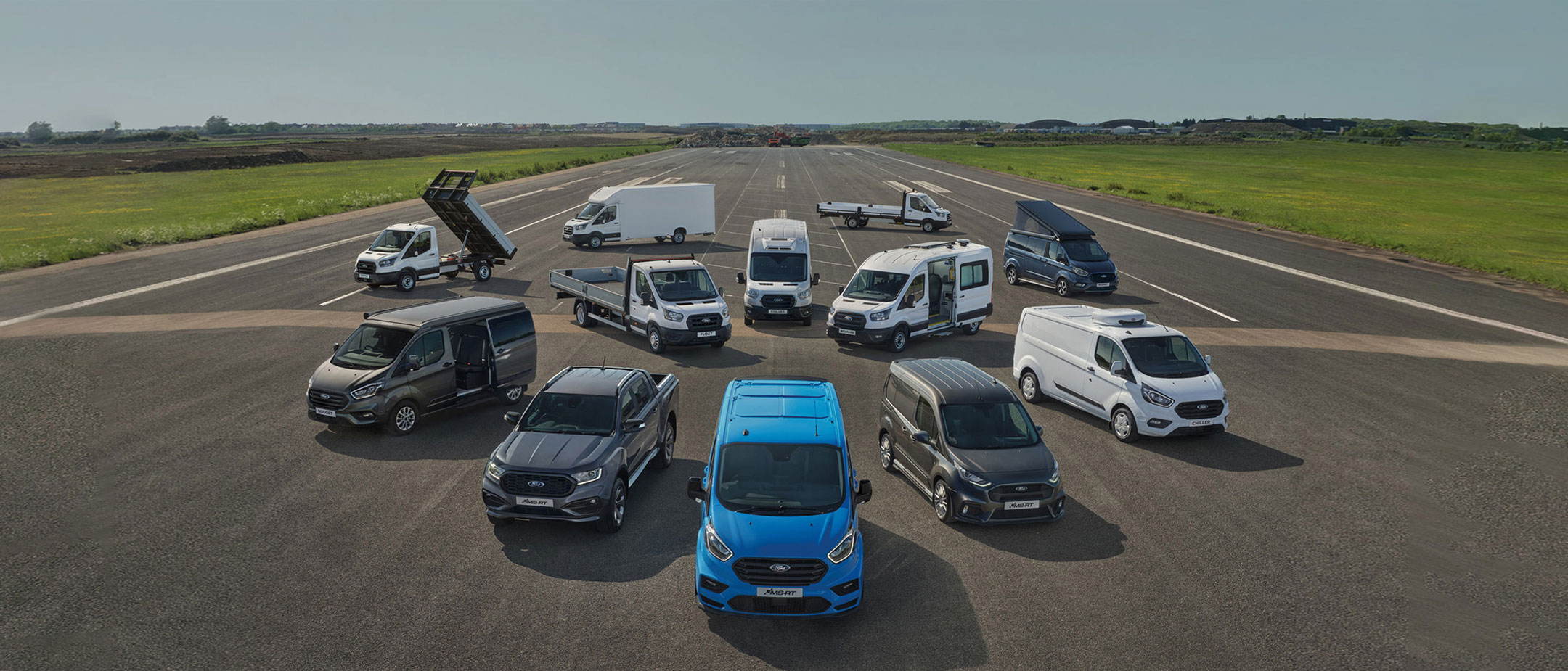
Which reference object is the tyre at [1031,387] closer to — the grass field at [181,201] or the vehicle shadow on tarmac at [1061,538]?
the vehicle shadow on tarmac at [1061,538]

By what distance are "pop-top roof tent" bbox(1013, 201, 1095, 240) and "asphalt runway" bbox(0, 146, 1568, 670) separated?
257 inches

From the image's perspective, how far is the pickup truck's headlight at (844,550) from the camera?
9086 mm

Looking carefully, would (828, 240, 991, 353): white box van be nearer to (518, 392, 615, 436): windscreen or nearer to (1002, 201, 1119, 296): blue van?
(1002, 201, 1119, 296): blue van

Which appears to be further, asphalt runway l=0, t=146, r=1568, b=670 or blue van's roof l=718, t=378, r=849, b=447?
blue van's roof l=718, t=378, r=849, b=447

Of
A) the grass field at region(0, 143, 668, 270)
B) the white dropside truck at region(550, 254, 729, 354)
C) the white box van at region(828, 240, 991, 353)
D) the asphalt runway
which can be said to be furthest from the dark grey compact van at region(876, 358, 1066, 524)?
the grass field at region(0, 143, 668, 270)

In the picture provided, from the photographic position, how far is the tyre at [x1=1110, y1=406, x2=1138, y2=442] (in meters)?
15.2

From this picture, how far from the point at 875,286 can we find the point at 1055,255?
10.8m

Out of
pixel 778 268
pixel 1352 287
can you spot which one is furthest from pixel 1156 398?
pixel 1352 287

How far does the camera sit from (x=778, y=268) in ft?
82.2

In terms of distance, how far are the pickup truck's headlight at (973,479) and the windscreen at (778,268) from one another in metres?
13.9

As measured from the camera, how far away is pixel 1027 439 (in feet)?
40.1

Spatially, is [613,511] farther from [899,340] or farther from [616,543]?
[899,340]

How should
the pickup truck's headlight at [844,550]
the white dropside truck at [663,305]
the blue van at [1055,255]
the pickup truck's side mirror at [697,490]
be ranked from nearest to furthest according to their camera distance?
the pickup truck's headlight at [844,550]
the pickup truck's side mirror at [697,490]
the white dropside truck at [663,305]
the blue van at [1055,255]

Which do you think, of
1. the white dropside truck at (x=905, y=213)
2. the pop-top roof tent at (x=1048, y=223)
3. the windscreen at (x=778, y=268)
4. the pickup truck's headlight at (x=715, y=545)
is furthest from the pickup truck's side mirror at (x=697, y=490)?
the white dropside truck at (x=905, y=213)
